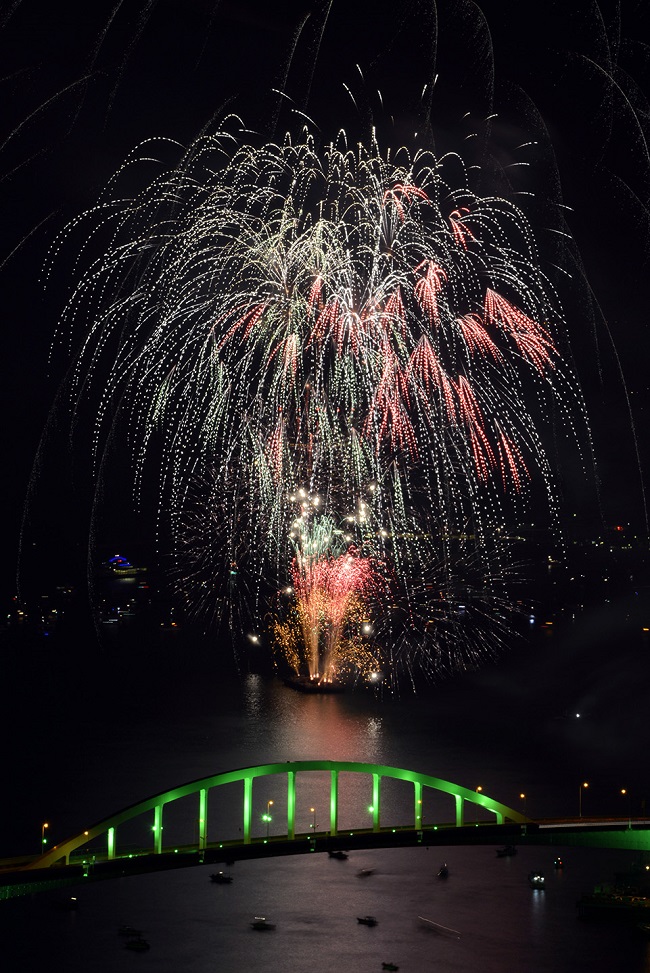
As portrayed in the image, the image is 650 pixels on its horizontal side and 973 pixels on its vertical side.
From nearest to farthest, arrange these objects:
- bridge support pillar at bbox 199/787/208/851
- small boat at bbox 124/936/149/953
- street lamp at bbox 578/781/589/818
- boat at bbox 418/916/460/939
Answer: small boat at bbox 124/936/149/953 → bridge support pillar at bbox 199/787/208/851 → boat at bbox 418/916/460/939 → street lamp at bbox 578/781/589/818

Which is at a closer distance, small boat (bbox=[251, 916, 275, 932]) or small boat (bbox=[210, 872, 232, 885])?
small boat (bbox=[251, 916, 275, 932])

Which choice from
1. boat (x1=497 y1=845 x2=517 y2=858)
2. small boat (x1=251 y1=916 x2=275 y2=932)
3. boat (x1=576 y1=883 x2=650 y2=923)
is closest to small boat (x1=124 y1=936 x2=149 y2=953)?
small boat (x1=251 y1=916 x2=275 y2=932)

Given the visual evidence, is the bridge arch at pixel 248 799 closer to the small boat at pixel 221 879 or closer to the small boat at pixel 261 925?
the small boat at pixel 261 925

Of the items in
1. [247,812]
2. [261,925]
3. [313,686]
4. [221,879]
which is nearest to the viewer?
[261,925]

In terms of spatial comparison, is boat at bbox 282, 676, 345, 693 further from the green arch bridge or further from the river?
the green arch bridge

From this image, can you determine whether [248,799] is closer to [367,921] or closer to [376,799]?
[376,799]

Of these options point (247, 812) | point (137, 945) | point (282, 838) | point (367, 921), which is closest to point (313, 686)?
point (247, 812)

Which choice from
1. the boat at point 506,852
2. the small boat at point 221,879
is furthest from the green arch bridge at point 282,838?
the boat at point 506,852

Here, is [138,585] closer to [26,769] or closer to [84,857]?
[26,769]

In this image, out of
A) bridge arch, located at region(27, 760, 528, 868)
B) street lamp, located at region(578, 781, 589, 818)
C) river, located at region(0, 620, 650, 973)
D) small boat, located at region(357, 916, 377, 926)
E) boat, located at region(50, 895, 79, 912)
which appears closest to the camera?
bridge arch, located at region(27, 760, 528, 868)

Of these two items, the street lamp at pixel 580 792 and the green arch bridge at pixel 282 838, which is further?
the street lamp at pixel 580 792
